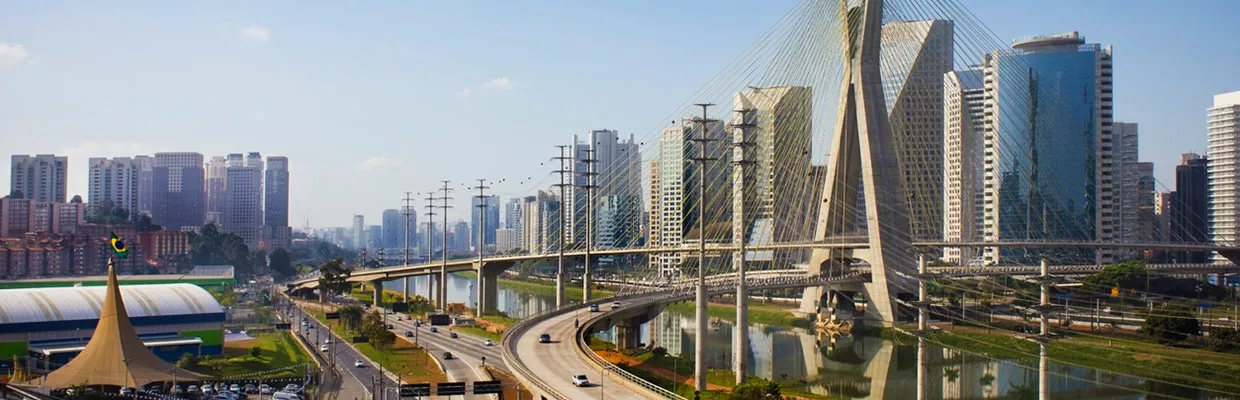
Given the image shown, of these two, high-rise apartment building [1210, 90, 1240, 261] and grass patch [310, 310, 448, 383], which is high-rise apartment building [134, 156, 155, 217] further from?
high-rise apartment building [1210, 90, 1240, 261]

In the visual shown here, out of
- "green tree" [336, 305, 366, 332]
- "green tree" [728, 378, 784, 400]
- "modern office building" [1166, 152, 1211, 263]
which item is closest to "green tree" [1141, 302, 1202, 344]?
"green tree" [728, 378, 784, 400]

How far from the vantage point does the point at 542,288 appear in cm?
5778

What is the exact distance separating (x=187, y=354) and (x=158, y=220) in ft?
216

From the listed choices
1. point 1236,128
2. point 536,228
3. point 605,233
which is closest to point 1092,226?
point 1236,128

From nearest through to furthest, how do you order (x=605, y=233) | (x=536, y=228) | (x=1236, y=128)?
(x=1236, y=128) < (x=605, y=233) < (x=536, y=228)

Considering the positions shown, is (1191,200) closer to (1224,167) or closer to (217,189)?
(1224,167)

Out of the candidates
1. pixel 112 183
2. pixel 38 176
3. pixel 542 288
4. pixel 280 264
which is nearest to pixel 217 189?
pixel 112 183

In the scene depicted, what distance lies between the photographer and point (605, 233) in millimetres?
68625

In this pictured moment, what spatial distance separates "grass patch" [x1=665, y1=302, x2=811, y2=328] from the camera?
35594 millimetres

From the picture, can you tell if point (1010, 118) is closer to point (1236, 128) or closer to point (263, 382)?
point (1236, 128)

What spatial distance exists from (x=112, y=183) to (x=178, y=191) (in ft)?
20.7

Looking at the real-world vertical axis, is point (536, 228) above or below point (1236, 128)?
below

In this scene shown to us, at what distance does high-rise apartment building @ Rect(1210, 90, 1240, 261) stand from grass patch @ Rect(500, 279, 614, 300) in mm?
29531

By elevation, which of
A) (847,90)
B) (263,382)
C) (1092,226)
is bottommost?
(263,382)
